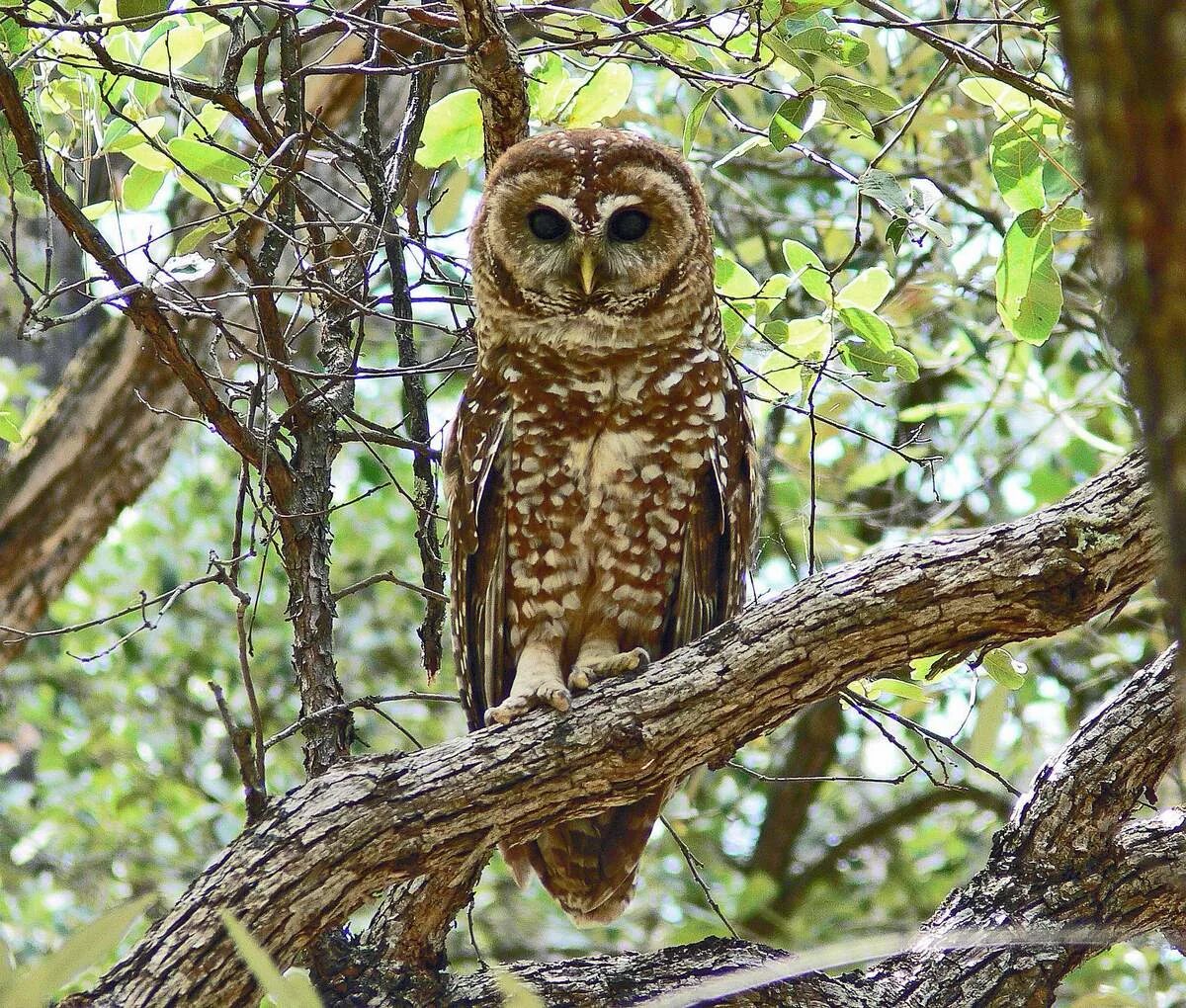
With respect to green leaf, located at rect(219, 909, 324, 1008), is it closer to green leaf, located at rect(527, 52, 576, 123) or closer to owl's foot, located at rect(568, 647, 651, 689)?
owl's foot, located at rect(568, 647, 651, 689)

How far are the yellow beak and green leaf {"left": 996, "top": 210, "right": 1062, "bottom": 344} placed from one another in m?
1.02

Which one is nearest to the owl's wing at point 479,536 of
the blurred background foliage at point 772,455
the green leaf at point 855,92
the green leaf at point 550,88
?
the blurred background foliage at point 772,455

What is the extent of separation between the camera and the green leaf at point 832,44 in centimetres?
280

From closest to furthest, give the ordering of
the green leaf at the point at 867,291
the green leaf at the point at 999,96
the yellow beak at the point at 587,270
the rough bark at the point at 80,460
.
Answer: the green leaf at the point at 999,96
the green leaf at the point at 867,291
the yellow beak at the point at 587,270
the rough bark at the point at 80,460

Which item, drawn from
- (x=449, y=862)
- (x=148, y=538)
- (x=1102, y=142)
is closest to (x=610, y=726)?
(x=449, y=862)

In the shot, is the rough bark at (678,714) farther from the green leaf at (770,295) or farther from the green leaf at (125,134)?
the green leaf at (125,134)

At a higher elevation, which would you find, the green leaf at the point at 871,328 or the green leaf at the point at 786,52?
the green leaf at the point at 786,52

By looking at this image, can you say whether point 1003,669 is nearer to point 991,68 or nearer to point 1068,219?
point 1068,219

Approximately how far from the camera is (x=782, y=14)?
2.86 m

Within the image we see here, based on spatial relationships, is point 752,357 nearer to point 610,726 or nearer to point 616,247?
point 616,247

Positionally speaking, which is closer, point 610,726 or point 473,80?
point 610,726

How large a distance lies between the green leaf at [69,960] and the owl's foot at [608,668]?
5.03 ft

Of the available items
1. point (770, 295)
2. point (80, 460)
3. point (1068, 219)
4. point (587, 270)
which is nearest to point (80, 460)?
point (80, 460)

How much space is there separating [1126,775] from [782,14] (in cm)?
184
